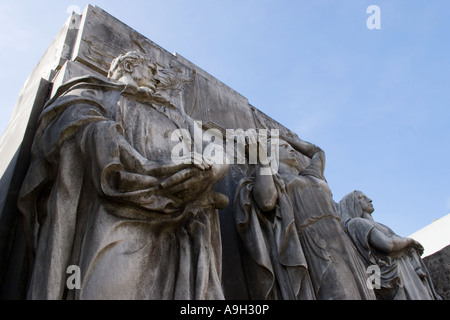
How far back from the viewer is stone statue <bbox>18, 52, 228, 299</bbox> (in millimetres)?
2812

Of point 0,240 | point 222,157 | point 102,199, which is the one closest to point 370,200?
point 222,157

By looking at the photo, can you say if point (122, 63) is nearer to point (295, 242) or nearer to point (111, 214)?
point (111, 214)

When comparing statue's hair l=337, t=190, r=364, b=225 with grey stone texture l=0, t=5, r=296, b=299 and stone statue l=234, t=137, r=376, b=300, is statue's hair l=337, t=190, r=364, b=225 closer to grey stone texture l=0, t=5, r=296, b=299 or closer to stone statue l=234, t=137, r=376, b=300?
stone statue l=234, t=137, r=376, b=300

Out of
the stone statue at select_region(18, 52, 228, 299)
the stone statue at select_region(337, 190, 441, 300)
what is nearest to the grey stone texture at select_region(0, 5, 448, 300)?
the stone statue at select_region(18, 52, 228, 299)

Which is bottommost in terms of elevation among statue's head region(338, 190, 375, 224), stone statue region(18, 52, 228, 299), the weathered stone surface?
stone statue region(18, 52, 228, 299)

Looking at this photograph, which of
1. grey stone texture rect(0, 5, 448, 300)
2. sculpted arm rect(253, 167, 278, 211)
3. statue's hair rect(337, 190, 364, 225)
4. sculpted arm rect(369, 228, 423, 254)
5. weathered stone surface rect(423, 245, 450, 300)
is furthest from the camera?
statue's hair rect(337, 190, 364, 225)

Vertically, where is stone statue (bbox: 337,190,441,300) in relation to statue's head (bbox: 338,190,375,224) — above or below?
below

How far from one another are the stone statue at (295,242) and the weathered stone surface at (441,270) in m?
2.42

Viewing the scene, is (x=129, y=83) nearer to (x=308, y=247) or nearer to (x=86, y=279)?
(x=86, y=279)

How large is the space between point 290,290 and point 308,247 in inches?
22.7

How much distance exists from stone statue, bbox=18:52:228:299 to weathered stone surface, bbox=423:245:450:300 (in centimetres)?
399

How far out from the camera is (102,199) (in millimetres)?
3088

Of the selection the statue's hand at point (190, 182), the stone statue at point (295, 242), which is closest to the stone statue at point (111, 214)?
the statue's hand at point (190, 182)

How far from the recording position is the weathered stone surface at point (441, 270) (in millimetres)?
5880
